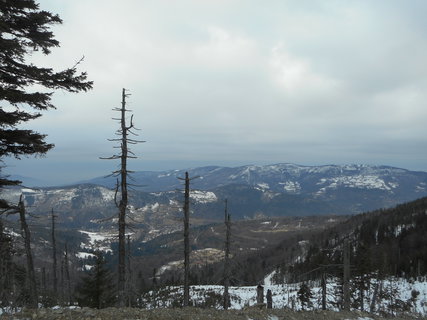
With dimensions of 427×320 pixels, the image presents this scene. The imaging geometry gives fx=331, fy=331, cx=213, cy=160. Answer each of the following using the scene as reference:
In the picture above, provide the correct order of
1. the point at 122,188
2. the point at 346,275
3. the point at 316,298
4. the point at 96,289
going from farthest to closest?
the point at 316,298 → the point at 96,289 → the point at 122,188 → the point at 346,275

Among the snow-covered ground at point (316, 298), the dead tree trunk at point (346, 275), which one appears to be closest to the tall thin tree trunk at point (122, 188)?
the dead tree trunk at point (346, 275)

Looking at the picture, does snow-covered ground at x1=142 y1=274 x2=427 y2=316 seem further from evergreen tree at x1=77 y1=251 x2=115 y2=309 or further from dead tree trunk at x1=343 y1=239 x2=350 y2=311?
dead tree trunk at x1=343 y1=239 x2=350 y2=311

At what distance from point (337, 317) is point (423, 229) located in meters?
132

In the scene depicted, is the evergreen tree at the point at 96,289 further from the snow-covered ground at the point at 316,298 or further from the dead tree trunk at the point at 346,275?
the dead tree trunk at the point at 346,275

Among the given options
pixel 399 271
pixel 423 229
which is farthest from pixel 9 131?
pixel 423 229

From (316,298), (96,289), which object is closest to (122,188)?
(96,289)

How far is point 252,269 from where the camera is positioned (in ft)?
524

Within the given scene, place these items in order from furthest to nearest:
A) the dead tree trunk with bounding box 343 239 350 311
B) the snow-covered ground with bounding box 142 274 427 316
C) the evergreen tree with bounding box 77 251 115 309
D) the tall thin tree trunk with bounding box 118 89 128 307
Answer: the snow-covered ground with bounding box 142 274 427 316, the evergreen tree with bounding box 77 251 115 309, the tall thin tree trunk with bounding box 118 89 128 307, the dead tree trunk with bounding box 343 239 350 311

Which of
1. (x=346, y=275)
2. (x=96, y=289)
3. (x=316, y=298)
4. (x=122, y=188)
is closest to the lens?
(x=346, y=275)

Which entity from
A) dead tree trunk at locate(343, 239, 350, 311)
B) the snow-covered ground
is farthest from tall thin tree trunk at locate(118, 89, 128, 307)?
the snow-covered ground

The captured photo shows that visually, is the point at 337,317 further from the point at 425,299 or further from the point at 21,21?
the point at 425,299

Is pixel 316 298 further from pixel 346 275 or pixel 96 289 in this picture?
pixel 346 275

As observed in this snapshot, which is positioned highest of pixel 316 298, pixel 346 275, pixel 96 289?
pixel 346 275

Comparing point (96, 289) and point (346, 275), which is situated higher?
point (346, 275)
